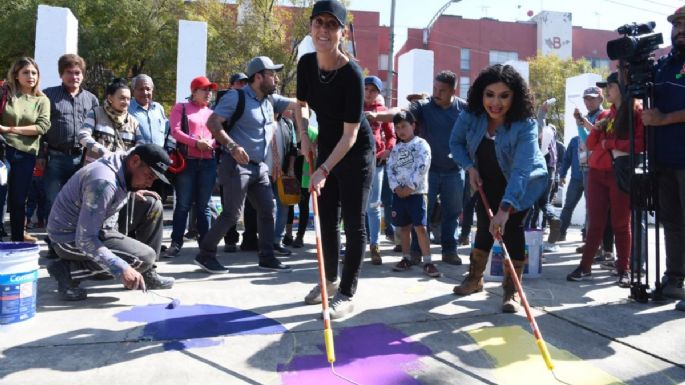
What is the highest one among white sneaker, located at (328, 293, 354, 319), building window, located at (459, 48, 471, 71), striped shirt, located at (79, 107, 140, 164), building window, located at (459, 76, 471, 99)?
building window, located at (459, 48, 471, 71)

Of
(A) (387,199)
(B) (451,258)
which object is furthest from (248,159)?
(A) (387,199)

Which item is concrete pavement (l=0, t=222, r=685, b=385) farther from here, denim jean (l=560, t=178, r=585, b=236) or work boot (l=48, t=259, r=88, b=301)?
denim jean (l=560, t=178, r=585, b=236)

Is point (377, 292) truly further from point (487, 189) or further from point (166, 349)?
point (166, 349)

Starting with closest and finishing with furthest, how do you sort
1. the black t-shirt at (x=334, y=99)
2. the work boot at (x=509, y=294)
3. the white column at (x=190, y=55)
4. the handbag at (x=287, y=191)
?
the black t-shirt at (x=334, y=99)
the work boot at (x=509, y=294)
the handbag at (x=287, y=191)
the white column at (x=190, y=55)

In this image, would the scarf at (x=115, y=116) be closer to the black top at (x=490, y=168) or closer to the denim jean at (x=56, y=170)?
the denim jean at (x=56, y=170)

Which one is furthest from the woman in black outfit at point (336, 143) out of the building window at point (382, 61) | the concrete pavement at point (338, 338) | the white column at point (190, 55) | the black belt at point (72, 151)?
the building window at point (382, 61)

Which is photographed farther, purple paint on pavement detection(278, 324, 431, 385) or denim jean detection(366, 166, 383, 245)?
denim jean detection(366, 166, 383, 245)

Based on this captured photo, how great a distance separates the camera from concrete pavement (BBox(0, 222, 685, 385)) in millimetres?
2678

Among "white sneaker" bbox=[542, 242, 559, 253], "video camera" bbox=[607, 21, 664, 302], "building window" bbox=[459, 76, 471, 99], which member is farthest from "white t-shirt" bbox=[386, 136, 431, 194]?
"building window" bbox=[459, 76, 471, 99]

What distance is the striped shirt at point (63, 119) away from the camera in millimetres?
5512

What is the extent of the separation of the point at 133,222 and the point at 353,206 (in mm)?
2024

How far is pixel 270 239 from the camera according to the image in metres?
5.12

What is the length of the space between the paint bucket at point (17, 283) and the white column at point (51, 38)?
5387 mm

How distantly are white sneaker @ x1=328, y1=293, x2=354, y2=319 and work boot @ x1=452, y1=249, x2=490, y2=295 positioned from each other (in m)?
1.02
